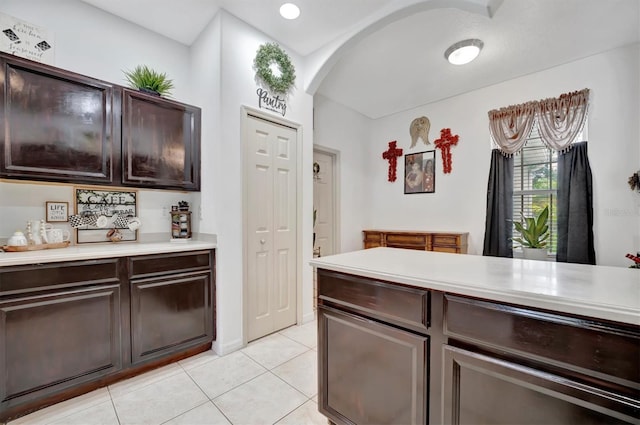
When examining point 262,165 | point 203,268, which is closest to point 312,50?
point 262,165

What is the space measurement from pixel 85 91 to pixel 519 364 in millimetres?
2949

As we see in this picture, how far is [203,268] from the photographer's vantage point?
226cm

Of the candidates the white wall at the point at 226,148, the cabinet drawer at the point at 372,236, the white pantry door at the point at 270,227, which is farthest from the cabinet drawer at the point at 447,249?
the white wall at the point at 226,148

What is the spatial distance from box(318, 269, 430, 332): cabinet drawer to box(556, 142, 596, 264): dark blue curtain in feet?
10.5

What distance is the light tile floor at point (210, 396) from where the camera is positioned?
5.11 ft

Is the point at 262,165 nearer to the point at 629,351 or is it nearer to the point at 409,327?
the point at 409,327

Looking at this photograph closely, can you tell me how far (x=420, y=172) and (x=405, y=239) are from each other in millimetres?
1192

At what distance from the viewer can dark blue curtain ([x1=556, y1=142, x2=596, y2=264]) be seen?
3.03m

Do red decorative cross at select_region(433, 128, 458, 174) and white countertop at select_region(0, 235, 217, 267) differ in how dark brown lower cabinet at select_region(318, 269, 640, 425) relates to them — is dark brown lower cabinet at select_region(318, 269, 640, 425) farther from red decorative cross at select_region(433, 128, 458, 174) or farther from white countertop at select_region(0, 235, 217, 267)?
red decorative cross at select_region(433, 128, 458, 174)

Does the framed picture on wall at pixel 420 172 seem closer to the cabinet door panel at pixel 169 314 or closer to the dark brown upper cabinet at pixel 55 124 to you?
the cabinet door panel at pixel 169 314

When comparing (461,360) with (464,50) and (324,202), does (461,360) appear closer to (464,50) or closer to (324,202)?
(464,50)

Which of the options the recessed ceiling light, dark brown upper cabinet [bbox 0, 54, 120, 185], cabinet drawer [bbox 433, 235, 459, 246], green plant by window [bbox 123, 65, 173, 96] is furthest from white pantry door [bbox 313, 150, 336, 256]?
dark brown upper cabinet [bbox 0, 54, 120, 185]

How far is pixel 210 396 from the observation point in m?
1.76

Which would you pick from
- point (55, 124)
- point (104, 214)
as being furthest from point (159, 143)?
point (104, 214)
